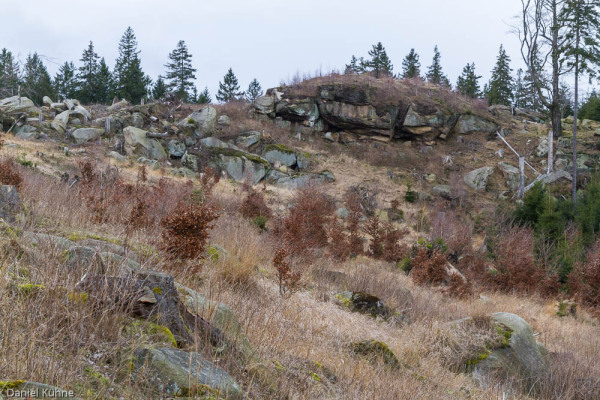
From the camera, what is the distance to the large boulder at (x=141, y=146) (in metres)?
23.9

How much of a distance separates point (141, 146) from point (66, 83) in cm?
3067

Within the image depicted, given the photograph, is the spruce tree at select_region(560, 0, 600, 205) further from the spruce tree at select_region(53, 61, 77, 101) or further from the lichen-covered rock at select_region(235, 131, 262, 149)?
the spruce tree at select_region(53, 61, 77, 101)

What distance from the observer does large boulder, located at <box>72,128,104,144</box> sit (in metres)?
24.0

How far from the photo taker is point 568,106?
137ft

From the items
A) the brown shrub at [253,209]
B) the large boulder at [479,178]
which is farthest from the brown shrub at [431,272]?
the large boulder at [479,178]

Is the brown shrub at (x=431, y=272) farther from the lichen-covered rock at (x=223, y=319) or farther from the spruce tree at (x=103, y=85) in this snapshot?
the spruce tree at (x=103, y=85)

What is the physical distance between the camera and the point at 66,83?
47.3 m

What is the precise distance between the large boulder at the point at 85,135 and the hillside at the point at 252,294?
0.27 feet

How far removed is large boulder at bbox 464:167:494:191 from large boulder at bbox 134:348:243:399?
1076 inches

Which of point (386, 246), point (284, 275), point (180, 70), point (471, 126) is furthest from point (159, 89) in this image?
point (284, 275)

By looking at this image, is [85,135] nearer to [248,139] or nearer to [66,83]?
[248,139]

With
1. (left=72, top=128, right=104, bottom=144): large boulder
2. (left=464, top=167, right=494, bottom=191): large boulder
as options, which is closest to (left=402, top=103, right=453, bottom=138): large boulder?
(left=464, top=167, right=494, bottom=191): large boulder

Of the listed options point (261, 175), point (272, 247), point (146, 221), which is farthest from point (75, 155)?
point (146, 221)

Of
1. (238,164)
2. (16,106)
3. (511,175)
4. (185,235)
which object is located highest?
(16,106)
